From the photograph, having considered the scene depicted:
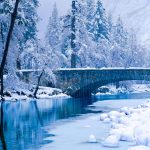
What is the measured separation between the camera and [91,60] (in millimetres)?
76625

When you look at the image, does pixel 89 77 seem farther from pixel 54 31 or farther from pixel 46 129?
pixel 46 129

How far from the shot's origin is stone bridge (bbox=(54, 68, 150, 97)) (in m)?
57.7

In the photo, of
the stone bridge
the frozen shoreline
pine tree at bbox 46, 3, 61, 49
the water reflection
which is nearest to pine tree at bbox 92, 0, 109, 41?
pine tree at bbox 46, 3, 61, 49

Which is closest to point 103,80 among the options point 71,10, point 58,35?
point 71,10

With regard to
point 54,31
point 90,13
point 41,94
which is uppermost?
point 90,13

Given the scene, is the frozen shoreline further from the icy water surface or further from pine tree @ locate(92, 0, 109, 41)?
pine tree @ locate(92, 0, 109, 41)

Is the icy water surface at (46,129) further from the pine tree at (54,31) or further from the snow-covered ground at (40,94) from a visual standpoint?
the pine tree at (54,31)

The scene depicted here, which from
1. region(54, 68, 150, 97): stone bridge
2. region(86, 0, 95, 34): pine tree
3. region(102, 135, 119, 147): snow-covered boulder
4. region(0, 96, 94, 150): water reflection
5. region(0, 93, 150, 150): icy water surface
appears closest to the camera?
region(102, 135, 119, 147): snow-covered boulder

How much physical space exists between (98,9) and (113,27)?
403 inches

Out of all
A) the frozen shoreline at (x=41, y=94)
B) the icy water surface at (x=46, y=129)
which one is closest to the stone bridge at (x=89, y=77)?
the frozen shoreline at (x=41, y=94)

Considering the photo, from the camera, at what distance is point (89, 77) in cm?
5881

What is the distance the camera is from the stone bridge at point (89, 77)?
57719 millimetres

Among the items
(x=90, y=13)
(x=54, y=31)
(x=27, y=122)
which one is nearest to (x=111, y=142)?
(x=27, y=122)

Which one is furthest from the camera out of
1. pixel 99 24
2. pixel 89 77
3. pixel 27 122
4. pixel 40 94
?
pixel 99 24
